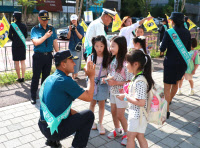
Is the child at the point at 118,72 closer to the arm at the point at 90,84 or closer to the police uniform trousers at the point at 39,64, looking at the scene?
the arm at the point at 90,84

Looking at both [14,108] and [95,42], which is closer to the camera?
[95,42]

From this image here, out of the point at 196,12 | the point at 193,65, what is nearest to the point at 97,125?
the point at 193,65

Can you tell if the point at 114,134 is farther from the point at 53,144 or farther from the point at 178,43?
the point at 178,43

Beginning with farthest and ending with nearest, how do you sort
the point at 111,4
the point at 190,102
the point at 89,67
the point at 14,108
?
the point at 111,4 → the point at 190,102 → the point at 14,108 → the point at 89,67

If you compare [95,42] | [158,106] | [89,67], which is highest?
[95,42]

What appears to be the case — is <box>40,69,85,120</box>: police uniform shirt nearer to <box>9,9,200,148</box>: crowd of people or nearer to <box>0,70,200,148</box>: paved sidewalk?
<box>9,9,200,148</box>: crowd of people

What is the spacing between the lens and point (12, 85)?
627 cm

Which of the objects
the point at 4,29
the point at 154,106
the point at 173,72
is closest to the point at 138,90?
the point at 154,106

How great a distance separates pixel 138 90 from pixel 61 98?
98 cm

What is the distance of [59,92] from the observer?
107 inches

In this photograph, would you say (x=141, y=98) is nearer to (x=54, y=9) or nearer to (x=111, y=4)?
(x=54, y=9)

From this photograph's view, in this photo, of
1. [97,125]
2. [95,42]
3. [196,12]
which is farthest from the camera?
[196,12]

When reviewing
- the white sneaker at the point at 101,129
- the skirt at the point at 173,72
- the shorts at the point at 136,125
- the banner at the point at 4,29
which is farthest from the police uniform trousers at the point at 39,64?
the shorts at the point at 136,125

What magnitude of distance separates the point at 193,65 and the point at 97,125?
3239 mm
